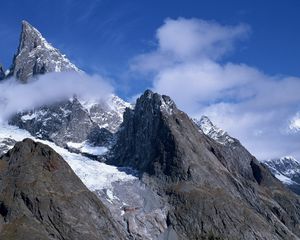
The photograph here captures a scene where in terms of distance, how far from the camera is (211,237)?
636 feet
